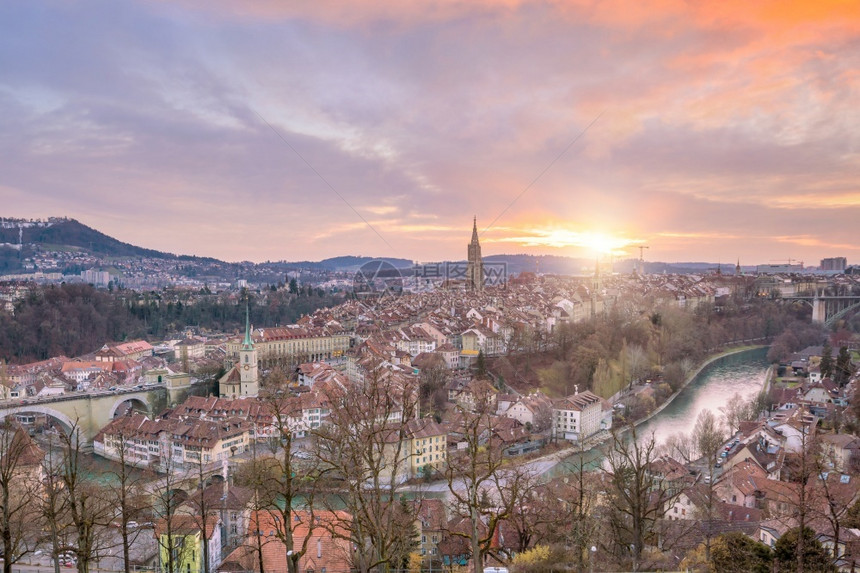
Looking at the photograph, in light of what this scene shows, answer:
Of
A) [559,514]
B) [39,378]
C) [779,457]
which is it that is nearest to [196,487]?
[559,514]

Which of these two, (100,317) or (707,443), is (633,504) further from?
(100,317)

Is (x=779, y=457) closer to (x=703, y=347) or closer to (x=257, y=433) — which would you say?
(x=257, y=433)

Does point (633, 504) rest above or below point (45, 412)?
above

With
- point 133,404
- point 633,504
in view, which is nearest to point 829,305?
point 133,404

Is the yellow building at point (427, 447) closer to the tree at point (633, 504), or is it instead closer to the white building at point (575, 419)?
the white building at point (575, 419)

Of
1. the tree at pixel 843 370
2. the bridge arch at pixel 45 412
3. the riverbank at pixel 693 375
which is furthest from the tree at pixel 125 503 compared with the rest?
the tree at pixel 843 370

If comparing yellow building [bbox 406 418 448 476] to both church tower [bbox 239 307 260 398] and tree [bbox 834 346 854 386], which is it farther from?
tree [bbox 834 346 854 386]
